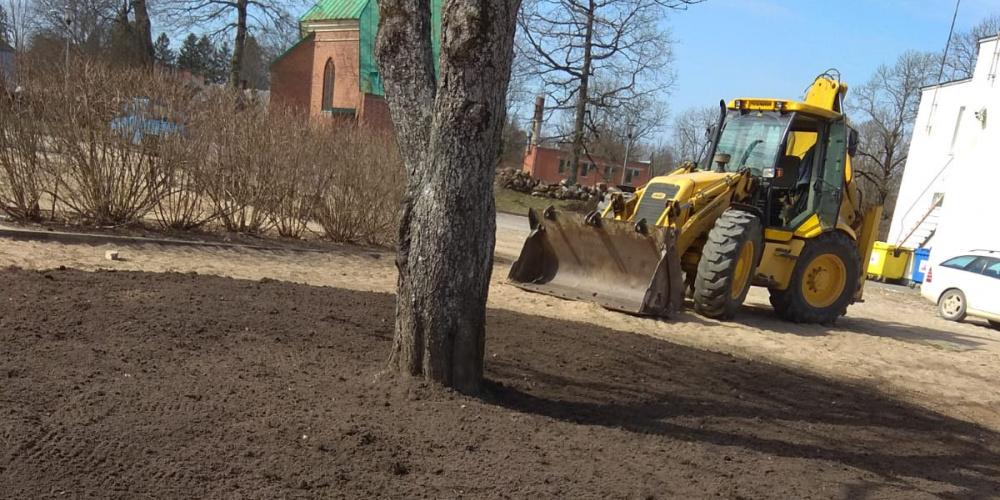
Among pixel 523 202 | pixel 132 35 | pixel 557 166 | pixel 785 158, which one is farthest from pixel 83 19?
→ pixel 785 158

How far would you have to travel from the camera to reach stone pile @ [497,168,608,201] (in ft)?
119

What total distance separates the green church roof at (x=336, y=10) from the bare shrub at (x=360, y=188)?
25.5 metres

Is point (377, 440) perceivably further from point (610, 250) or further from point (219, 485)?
point (610, 250)

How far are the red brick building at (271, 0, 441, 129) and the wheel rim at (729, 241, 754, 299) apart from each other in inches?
1040

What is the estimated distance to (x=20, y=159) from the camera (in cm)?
962

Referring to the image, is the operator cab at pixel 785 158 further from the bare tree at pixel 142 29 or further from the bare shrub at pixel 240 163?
the bare tree at pixel 142 29

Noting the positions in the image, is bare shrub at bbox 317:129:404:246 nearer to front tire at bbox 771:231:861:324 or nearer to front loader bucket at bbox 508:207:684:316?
front loader bucket at bbox 508:207:684:316

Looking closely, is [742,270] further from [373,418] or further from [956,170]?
[956,170]

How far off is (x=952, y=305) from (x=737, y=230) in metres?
9.01

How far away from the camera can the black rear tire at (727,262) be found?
29.2 feet

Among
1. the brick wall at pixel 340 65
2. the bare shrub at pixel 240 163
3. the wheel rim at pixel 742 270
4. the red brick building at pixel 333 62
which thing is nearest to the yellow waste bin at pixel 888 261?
the wheel rim at pixel 742 270

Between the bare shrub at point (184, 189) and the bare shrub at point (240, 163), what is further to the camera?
the bare shrub at point (240, 163)

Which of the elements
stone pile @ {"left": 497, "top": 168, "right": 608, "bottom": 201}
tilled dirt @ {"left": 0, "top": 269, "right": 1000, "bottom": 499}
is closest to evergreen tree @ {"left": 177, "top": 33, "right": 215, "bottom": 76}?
stone pile @ {"left": 497, "top": 168, "right": 608, "bottom": 201}

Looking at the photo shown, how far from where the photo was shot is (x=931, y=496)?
406 centimetres
